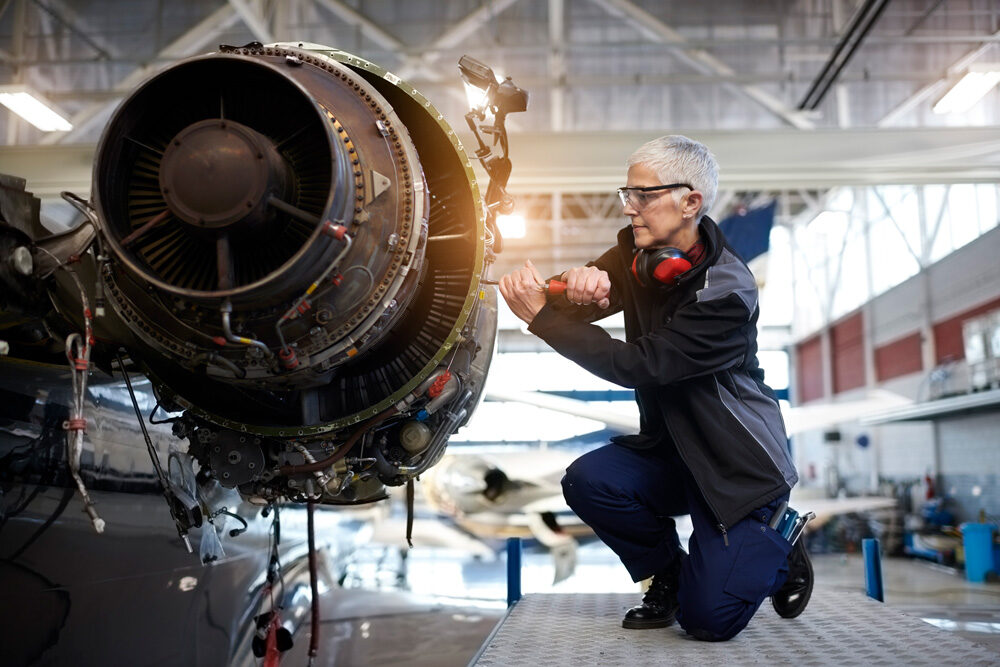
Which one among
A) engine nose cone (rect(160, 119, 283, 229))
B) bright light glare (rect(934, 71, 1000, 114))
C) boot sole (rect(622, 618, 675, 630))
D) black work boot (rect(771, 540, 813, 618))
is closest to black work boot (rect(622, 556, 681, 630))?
boot sole (rect(622, 618, 675, 630))

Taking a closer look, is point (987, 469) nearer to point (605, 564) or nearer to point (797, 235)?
point (605, 564)

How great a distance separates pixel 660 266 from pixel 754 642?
4.40 ft

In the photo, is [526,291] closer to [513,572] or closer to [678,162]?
[678,162]

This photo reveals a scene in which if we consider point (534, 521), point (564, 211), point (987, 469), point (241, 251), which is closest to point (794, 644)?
point (241, 251)

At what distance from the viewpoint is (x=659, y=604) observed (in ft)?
10.6

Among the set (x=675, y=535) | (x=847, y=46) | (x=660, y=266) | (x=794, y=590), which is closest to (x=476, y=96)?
(x=660, y=266)

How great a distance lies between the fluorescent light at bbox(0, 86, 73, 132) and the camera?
898 cm

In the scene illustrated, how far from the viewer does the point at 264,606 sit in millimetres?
4809

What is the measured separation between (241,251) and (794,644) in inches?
86.4

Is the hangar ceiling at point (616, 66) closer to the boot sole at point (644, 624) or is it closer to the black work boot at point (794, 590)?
the black work boot at point (794, 590)

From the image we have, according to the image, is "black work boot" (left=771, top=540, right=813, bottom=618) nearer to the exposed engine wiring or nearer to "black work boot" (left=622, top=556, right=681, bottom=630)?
"black work boot" (left=622, top=556, right=681, bottom=630)

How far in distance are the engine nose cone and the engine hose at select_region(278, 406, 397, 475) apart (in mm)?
834

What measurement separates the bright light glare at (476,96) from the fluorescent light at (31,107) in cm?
813

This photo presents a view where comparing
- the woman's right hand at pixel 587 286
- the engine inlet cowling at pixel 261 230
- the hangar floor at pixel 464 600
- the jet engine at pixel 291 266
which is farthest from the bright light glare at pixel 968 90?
the engine inlet cowling at pixel 261 230
